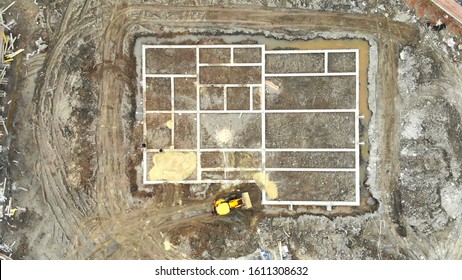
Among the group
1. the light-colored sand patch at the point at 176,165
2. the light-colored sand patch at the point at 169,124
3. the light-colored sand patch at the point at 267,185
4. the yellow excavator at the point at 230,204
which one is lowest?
the yellow excavator at the point at 230,204

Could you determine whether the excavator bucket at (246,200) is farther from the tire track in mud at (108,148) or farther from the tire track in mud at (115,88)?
the tire track in mud at (115,88)


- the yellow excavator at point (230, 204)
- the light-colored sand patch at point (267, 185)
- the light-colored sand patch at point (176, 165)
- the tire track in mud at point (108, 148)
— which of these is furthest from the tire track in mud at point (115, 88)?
the light-colored sand patch at point (267, 185)

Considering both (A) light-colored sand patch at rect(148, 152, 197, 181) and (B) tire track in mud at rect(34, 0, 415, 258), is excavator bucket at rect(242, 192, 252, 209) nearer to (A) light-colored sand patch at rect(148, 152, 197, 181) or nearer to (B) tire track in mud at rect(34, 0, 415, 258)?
(B) tire track in mud at rect(34, 0, 415, 258)

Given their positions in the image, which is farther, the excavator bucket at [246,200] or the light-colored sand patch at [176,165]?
the light-colored sand patch at [176,165]

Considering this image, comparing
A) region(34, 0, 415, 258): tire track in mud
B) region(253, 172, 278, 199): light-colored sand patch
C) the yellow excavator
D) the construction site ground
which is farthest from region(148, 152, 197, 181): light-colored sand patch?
region(253, 172, 278, 199): light-colored sand patch

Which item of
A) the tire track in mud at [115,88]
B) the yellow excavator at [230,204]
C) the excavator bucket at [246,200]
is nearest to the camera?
the yellow excavator at [230,204]

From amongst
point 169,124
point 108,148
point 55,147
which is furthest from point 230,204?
point 55,147
